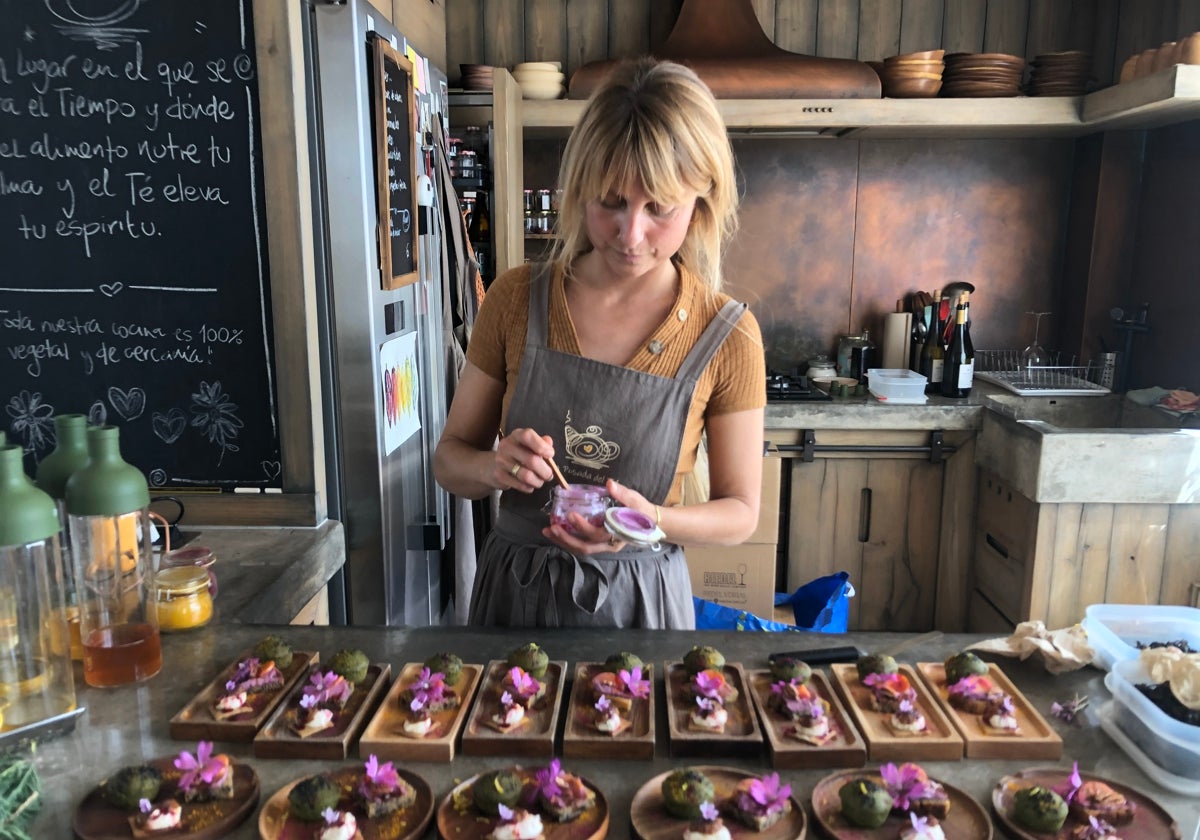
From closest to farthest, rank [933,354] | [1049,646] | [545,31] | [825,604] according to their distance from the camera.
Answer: [1049,646], [825,604], [933,354], [545,31]

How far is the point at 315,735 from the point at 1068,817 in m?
0.80

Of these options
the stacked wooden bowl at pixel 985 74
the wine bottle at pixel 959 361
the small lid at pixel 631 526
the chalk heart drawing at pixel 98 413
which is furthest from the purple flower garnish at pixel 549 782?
the stacked wooden bowl at pixel 985 74

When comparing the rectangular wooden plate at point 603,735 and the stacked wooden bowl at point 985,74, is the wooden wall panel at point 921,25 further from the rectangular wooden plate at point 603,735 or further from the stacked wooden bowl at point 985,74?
the rectangular wooden plate at point 603,735

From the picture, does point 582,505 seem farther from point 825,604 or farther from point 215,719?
point 825,604

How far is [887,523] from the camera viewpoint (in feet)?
11.0

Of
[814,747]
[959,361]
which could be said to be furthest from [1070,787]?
Result: [959,361]

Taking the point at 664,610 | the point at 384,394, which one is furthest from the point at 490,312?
the point at 384,394

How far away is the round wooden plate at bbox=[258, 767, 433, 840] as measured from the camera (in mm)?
875

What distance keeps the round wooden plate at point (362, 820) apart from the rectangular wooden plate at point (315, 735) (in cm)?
6

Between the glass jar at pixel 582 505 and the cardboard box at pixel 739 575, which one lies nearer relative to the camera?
the glass jar at pixel 582 505

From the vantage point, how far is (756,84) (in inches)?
125

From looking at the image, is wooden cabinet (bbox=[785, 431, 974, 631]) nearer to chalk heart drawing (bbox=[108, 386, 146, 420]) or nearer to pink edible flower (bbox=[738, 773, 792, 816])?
chalk heart drawing (bbox=[108, 386, 146, 420])

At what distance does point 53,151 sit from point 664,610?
1485 mm

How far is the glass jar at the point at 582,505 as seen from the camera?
125 cm
